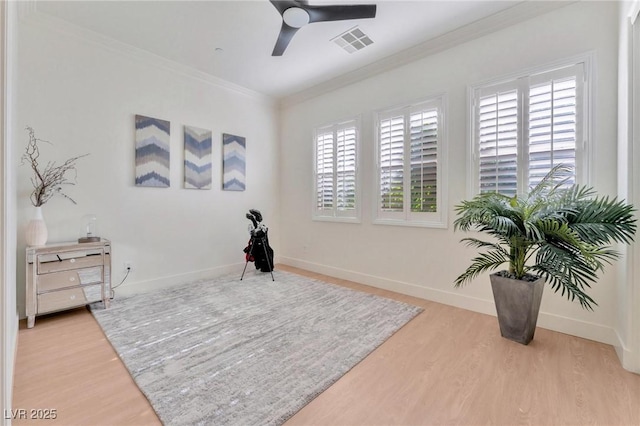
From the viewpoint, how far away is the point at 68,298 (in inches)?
107

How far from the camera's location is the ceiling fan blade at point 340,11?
2271mm

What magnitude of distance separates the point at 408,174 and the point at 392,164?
0.27 m

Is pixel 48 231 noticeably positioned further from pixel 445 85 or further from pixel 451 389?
pixel 445 85

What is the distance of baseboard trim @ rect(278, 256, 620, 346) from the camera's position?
91.2 inches

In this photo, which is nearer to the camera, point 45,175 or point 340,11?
point 340,11

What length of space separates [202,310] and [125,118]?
2513 millimetres

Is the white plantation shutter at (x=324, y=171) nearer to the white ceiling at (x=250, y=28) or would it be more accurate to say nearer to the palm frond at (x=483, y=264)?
the white ceiling at (x=250, y=28)

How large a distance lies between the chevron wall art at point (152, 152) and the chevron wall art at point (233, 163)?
0.83 m

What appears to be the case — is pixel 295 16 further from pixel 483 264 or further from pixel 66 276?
pixel 66 276

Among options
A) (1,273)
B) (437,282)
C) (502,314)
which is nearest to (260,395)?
(1,273)

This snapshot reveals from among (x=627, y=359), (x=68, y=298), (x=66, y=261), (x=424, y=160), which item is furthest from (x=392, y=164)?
(x=68, y=298)

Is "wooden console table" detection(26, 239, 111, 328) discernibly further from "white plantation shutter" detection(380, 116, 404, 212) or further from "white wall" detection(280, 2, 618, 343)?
"white plantation shutter" detection(380, 116, 404, 212)

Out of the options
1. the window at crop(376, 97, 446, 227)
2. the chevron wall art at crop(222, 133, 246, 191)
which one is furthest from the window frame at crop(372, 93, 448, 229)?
the chevron wall art at crop(222, 133, 246, 191)

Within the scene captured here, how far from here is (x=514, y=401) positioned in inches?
63.2
